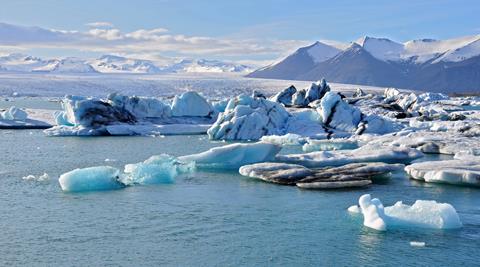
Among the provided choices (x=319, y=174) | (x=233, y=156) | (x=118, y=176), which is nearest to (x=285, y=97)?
(x=233, y=156)

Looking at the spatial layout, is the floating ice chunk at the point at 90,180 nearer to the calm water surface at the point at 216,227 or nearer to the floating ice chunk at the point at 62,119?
the calm water surface at the point at 216,227

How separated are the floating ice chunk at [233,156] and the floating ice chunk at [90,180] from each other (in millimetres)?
3433

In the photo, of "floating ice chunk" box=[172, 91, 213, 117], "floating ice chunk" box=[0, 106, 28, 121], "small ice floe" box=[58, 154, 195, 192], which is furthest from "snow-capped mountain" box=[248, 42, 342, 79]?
"small ice floe" box=[58, 154, 195, 192]

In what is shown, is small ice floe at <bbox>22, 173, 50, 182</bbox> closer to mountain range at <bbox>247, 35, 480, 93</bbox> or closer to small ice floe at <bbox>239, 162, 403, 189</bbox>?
small ice floe at <bbox>239, 162, 403, 189</bbox>

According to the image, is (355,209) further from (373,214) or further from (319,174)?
(319,174)

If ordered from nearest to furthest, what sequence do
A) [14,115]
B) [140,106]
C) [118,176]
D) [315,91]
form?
[118,176], [140,106], [14,115], [315,91]

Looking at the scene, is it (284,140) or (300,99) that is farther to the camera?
(300,99)

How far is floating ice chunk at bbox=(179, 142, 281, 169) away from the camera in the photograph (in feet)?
55.1

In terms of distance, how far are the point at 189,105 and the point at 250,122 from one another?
22.6 ft

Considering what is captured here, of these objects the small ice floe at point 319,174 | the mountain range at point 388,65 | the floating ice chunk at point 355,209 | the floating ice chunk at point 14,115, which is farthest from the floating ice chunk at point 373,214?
the mountain range at point 388,65

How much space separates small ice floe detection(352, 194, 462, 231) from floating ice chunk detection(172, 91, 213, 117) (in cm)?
2281

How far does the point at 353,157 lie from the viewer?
1733 centimetres

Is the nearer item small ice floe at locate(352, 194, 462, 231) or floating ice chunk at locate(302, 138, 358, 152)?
small ice floe at locate(352, 194, 462, 231)

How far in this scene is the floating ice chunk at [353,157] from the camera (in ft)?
56.1
